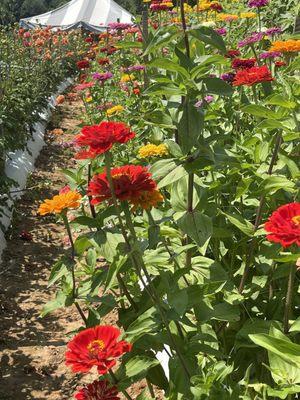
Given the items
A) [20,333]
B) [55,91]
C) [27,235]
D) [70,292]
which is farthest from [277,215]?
[55,91]

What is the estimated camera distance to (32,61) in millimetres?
7945

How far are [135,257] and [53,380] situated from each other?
153 cm

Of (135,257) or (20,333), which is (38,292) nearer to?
(20,333)

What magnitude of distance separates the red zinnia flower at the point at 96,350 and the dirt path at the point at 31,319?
36.8 inches

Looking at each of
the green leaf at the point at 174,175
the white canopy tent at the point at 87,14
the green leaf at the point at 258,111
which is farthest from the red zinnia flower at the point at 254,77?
the white canopy tent at the point at 87,14

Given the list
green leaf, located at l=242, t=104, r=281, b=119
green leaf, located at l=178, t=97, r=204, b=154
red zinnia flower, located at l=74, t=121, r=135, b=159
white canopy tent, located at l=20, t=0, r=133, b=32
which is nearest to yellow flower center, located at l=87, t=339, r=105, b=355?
red zinnia flower, located at l=74, t=121, r=135, b=159

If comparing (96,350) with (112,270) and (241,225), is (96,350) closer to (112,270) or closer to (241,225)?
(112,270)

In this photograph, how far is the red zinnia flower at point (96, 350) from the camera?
1077mm

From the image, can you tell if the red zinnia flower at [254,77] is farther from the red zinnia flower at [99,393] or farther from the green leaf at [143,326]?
the red zinnia flower at [99,393]

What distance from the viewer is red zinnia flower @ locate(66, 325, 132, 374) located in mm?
1077

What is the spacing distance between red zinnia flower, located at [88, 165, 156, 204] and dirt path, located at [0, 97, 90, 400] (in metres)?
1.01

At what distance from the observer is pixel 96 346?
3.74 ft

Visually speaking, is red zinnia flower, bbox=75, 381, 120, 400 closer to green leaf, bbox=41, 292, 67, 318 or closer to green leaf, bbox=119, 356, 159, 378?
green leaf, bbox=119, 356, 159, 378

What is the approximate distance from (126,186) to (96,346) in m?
0.38
